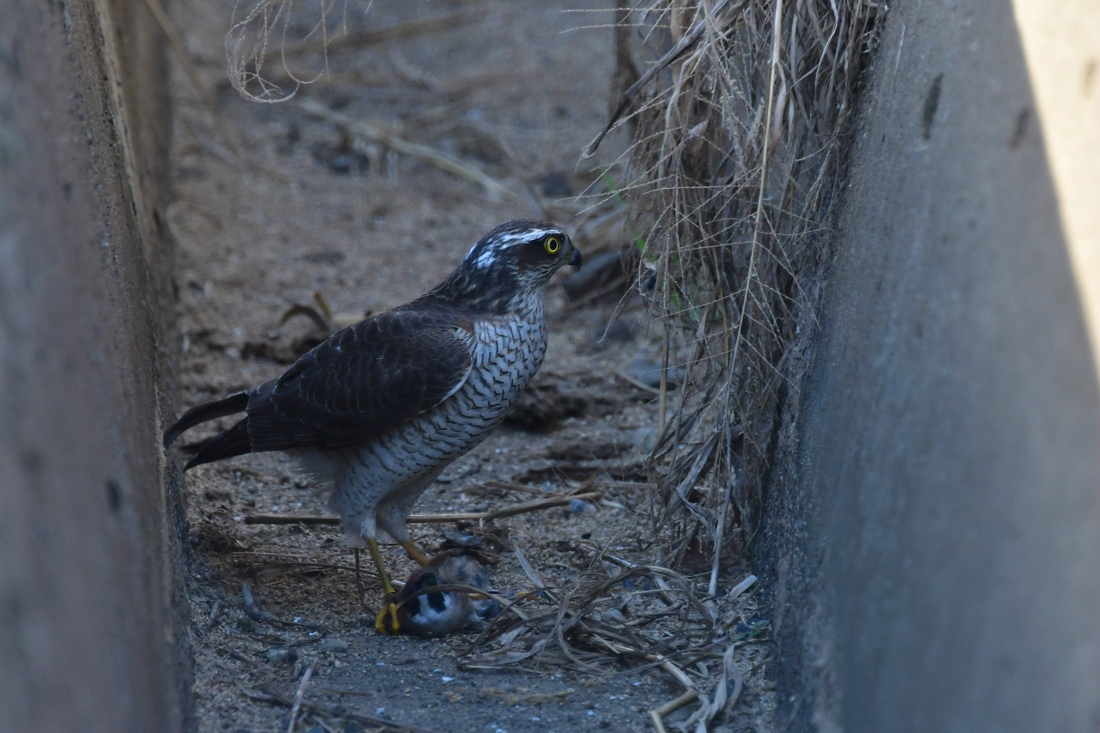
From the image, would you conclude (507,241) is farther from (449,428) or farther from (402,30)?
(402,30)

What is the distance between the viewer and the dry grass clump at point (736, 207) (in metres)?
3.39

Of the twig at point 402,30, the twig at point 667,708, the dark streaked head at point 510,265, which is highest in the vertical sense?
the twig at point 402,30

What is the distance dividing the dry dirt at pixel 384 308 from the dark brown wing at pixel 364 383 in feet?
1.64

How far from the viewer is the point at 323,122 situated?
9117mm

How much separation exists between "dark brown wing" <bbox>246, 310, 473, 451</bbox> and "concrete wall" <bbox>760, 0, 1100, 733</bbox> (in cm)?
138

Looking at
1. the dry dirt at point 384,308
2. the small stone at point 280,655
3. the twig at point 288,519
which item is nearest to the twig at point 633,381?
the dry dirt at point 384,308

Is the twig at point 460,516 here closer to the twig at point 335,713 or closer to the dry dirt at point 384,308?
the dry dirt at point 384,308

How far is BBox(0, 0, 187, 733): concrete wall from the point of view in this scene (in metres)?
1.76

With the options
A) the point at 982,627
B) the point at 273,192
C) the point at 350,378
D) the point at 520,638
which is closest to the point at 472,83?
the point at 273,192

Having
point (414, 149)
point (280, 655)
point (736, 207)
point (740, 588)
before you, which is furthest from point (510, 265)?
point (414, 149)

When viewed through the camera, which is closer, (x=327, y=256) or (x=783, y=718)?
(x=783, y=718)

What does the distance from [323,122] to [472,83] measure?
4.51 ft

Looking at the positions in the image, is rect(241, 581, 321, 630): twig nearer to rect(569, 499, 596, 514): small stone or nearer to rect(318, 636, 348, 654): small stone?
rect(318, 636, 348, 654): small stone

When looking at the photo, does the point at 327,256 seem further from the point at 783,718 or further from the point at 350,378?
the point at 783,718
